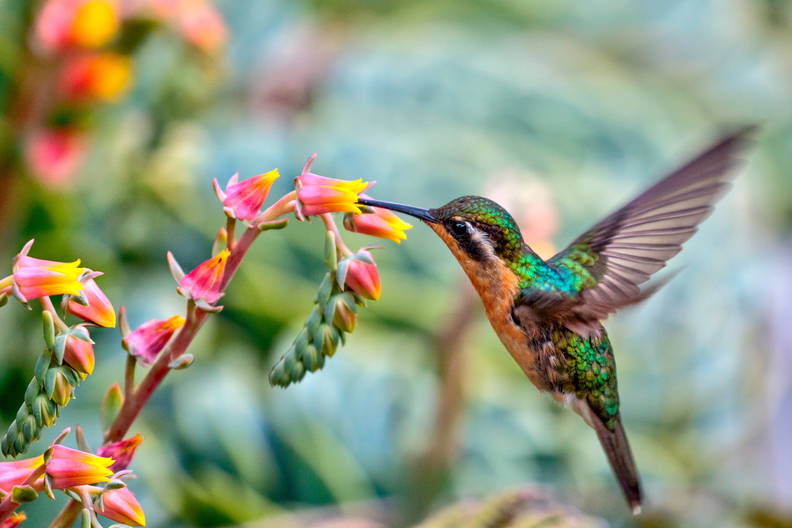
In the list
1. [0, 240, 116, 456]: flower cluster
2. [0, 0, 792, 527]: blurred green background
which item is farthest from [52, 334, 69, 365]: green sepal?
[0, 0, 792, 527]: blurred green background

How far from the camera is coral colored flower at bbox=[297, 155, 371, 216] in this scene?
959mm

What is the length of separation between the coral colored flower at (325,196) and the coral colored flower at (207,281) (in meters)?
0.09

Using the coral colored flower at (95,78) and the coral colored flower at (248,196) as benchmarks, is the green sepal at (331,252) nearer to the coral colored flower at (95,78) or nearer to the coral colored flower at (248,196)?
the coral colored flower at (248,196)

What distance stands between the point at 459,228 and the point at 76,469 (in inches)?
20.7

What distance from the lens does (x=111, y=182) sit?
2248 mm

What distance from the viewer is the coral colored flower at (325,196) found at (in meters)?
0.96

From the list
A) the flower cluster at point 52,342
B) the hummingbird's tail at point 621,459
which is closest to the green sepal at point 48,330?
the flower cluster at point 52,342

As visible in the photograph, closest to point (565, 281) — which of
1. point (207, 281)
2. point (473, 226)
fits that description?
point (473, 226)

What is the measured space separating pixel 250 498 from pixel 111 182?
0.76 m

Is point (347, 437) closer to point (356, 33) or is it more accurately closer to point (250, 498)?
point (250, 498)

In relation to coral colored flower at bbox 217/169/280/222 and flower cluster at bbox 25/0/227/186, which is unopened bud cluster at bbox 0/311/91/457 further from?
flower cluster at bbox 25/0/227/186

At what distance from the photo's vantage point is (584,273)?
56.5 inches

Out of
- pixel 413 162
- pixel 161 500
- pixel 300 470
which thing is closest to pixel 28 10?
pixel 161 500

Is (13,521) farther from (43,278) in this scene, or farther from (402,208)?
(402,208)
